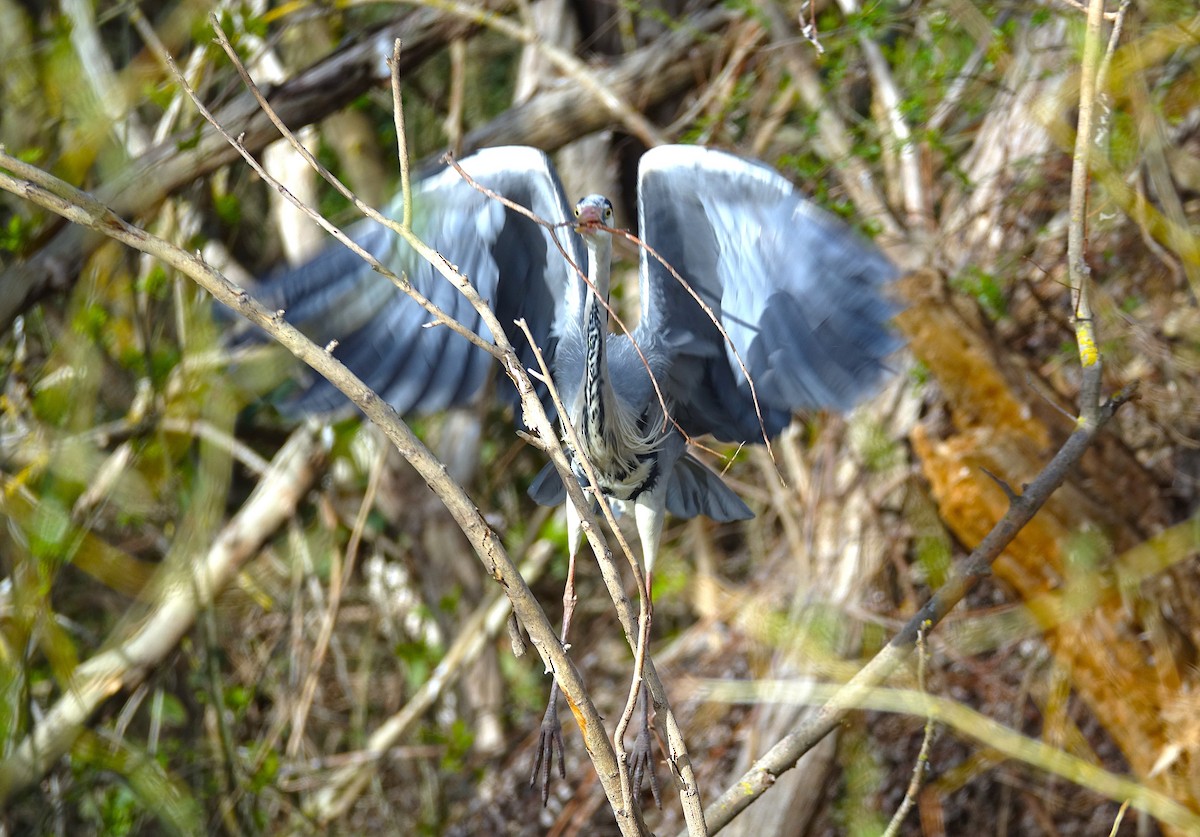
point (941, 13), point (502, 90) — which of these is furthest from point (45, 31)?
point (941, 13)

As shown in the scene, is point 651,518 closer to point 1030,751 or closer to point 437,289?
point 437,289

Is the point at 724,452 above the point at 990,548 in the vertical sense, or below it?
below

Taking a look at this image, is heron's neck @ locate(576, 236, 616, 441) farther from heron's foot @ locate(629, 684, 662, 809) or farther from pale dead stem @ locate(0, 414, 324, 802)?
pale dead stem @ locate(0, 414, 324, 802)

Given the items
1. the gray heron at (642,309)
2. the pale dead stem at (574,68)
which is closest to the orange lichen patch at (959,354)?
the gray heron at (642,309)

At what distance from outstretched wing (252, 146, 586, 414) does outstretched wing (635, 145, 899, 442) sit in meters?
0.26

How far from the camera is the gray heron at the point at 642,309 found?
2.69 m

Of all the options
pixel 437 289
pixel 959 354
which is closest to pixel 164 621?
pixel 437 289

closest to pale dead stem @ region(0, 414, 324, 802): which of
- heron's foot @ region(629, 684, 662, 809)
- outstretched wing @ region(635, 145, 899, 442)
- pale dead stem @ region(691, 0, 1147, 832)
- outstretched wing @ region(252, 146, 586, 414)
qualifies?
outstretched wing @ region(252, 146, 586, 414)

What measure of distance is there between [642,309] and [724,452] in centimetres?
127

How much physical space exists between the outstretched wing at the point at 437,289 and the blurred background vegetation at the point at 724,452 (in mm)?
724

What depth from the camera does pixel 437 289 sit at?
10.2 feet

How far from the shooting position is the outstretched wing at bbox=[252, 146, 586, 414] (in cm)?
288

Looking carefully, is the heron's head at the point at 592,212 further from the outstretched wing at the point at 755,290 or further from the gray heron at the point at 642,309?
the outstretched wing at the point at 755,290

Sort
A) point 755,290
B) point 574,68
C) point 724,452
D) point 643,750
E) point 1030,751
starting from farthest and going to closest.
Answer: point 724,452 < point 574,68 < point 755,290 < point 643,750 < point 1030,751
